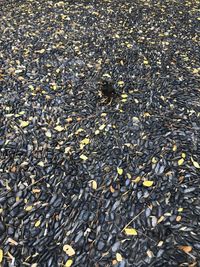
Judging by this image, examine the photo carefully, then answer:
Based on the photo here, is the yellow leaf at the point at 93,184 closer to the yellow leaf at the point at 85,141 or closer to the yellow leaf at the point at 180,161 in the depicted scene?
the yellow leaf at the point at 85,141

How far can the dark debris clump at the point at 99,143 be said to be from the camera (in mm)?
3062

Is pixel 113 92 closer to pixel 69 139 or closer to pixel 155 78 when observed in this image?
pixel 155 78

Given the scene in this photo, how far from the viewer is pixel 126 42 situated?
5.83m

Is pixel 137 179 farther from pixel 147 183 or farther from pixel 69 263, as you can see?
pixel 69 263

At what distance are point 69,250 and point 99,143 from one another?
140 cm

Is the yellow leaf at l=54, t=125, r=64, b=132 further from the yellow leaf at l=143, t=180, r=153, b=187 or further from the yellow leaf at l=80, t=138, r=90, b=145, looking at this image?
the yellow leaf at l=143, t=180, r=153, b=187

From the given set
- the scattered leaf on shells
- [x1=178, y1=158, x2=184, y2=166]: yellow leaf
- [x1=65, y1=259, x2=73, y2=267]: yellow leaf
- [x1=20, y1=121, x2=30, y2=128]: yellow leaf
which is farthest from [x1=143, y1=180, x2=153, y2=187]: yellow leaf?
[x1=20, y1=121, x2=30, y2=128]: yellow leaf

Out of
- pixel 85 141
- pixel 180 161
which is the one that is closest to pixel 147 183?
pixel 180 161

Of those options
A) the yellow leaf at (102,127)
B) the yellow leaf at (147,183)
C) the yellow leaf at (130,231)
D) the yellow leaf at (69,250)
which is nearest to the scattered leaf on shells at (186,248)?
the yellow leaf at (130,231)

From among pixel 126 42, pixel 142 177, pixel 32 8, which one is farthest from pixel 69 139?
pixel 32 8

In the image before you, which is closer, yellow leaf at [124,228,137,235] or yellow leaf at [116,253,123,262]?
yellow leaf at [116,253,123,262]

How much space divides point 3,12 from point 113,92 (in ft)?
12.1

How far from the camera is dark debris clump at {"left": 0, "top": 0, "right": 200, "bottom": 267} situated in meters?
3.06

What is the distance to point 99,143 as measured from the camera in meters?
4.00
